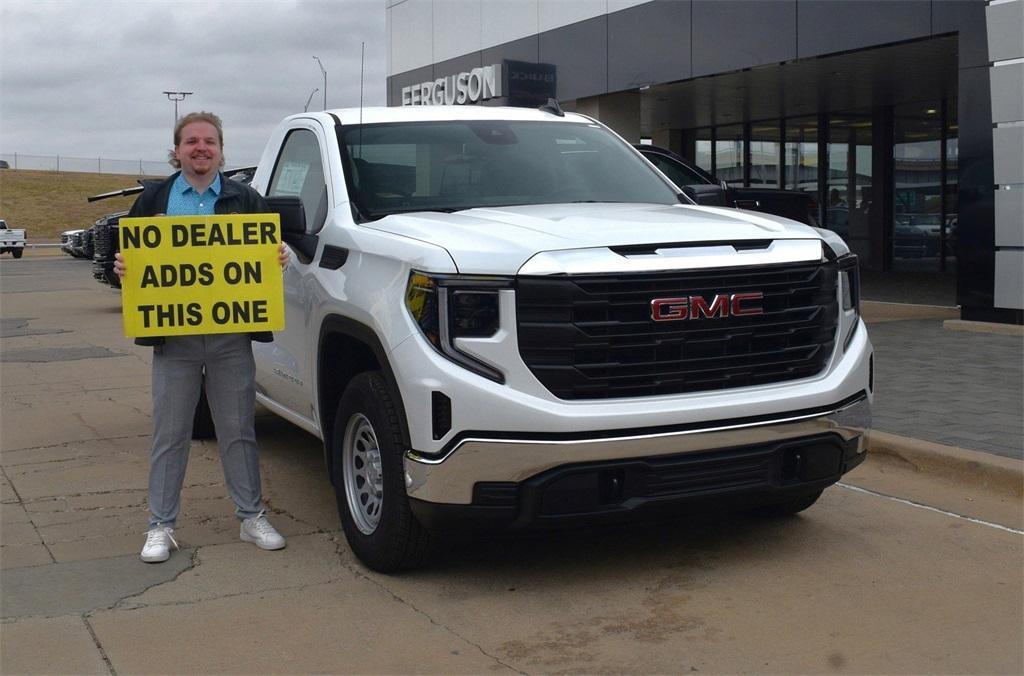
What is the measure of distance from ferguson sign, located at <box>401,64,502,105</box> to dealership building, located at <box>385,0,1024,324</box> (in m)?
0.04

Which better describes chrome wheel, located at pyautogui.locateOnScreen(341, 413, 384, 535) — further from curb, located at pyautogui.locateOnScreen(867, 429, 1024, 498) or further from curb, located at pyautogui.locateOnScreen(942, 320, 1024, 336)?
curb, located at pyautogui.locateOnScreen(942, 320, 1024, 336)

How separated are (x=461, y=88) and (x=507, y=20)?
69.5 inches

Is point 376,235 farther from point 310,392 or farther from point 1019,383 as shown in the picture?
point 1019,383

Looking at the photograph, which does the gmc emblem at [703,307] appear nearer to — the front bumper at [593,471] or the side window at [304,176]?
the front bumper at [593,471]

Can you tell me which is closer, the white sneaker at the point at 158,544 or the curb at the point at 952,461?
the white sneaker at the point at 158,544

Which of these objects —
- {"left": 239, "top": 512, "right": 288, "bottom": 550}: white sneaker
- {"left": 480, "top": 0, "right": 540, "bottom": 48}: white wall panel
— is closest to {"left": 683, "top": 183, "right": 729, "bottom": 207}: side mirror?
{"left": 239, "top": 512, "right": 288, "bottom": 550}: white sneaker

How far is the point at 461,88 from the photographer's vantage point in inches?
979

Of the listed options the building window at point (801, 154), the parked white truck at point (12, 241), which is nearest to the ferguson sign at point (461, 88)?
the building window at point (801, 154)

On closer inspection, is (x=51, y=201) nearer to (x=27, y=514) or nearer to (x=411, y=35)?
(x=411, y=35)

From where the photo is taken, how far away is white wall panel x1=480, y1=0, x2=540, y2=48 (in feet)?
76.4

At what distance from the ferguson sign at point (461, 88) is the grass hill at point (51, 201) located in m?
49.5

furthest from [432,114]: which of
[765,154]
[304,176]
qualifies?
[765,154]

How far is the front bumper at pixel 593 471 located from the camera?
14.4 ft

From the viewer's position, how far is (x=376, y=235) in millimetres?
5027
